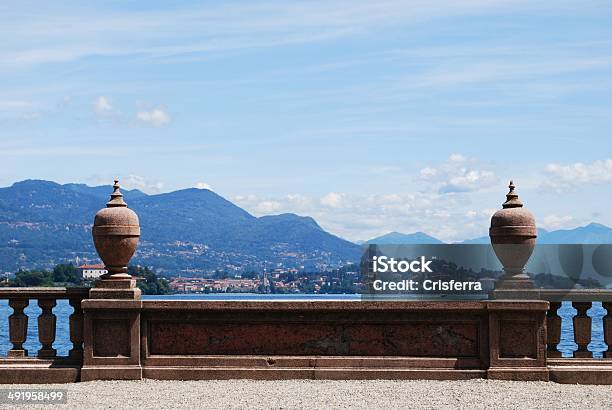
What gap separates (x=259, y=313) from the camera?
12312 mm

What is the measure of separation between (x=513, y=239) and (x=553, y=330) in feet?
4.49

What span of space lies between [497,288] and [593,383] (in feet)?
5.44

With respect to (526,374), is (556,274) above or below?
above

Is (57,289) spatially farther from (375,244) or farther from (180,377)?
(375,244)

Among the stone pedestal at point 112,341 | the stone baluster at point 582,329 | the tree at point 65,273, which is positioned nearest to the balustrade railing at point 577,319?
the stone baluster at point 582,329

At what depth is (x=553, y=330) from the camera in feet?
40.9

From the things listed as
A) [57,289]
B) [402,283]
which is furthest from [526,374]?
[57,289]

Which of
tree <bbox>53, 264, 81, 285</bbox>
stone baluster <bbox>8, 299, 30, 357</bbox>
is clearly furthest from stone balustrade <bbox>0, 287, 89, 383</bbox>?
tree <bbox>53, 264, 81, 285</bbox>

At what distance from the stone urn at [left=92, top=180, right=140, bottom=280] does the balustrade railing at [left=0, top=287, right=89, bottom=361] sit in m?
0.52

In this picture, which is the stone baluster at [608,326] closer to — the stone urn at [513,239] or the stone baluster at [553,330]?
the stone baluster at [553,330]

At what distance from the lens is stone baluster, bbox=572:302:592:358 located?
12.5m

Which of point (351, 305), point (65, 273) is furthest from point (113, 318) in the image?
point (65, 273)

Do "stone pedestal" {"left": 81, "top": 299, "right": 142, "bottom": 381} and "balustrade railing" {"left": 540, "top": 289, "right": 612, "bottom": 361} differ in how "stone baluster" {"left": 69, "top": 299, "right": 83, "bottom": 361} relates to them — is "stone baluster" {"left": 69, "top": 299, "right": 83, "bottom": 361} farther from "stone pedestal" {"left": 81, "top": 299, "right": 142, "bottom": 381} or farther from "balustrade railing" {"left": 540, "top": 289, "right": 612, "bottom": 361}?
"balustrade railing" {"left": 540, "top": 289, "right": 612, "bottom": 361}

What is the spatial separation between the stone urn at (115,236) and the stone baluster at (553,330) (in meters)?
5.36
